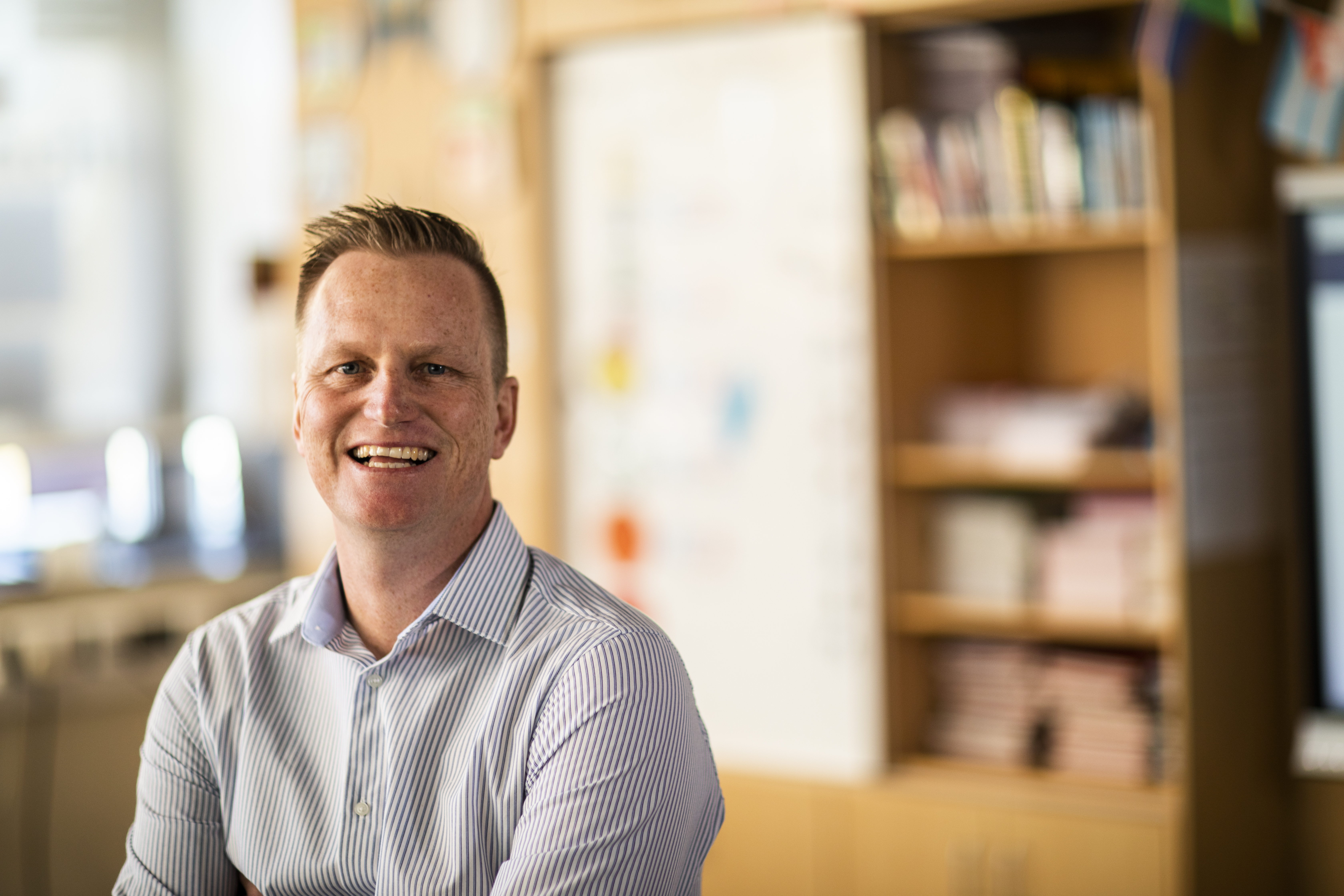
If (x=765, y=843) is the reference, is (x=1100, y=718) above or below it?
above

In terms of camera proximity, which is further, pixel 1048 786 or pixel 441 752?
pixel 1048 786

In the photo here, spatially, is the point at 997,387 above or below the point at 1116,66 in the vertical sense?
below

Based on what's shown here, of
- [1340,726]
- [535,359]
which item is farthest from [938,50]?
[1340,726]

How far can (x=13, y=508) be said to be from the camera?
3.26m

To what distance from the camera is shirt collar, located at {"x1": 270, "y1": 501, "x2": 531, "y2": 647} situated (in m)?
1.38

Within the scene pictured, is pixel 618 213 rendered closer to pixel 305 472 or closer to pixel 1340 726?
pixel 305 472

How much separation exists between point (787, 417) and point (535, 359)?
24.5 inches

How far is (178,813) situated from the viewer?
1452 millimetres

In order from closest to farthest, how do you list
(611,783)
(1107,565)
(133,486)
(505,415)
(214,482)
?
(611,783)
(505,415)
(1107,565)
(133,486)
(214,482)

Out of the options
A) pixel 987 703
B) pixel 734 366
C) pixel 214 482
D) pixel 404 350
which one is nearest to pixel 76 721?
pixel 214 482

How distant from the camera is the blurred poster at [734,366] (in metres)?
2.82

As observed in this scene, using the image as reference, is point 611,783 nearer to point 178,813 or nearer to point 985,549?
point 178,813

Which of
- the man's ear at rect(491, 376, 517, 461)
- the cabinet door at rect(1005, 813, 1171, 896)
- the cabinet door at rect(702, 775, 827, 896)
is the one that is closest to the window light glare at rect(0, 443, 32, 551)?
the cabinet door at rect(702, 775, 827, 896)

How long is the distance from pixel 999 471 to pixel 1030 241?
47cm
